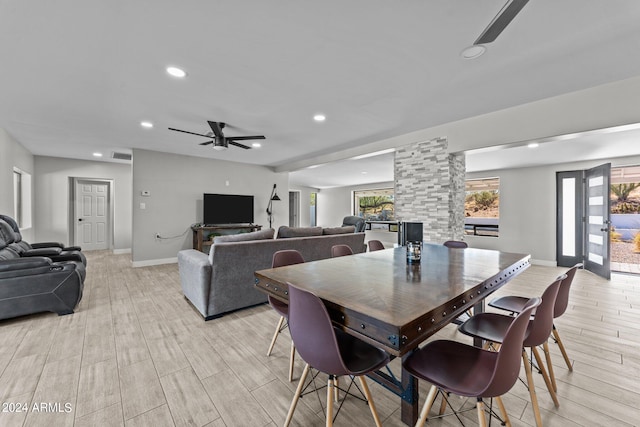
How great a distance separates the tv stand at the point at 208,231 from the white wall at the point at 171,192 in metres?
0.32

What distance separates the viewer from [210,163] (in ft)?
21.0

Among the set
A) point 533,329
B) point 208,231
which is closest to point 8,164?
point 208,231

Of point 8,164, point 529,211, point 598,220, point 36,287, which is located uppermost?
point 8,164

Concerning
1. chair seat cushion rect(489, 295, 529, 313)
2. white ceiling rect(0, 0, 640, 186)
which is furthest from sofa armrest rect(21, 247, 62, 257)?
chair seat cushion rect(489, 295, 529, 313)

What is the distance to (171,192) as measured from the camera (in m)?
5.85

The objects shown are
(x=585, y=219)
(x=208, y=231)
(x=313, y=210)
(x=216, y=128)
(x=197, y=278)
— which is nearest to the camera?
(x=197, y=278)

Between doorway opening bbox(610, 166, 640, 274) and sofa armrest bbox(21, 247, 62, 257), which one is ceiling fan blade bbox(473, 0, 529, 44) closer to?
sofa armrest bbox(21, 247, 62, 257)

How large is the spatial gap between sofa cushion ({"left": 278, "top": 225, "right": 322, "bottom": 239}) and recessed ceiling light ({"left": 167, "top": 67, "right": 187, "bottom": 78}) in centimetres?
201

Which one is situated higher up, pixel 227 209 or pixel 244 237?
pixel 227 209

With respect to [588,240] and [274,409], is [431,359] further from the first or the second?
[588,240]

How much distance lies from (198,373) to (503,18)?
289 centimetres

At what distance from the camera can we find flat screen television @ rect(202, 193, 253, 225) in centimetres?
623

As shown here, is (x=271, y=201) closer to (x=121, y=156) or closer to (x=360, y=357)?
(x=121, y=156)

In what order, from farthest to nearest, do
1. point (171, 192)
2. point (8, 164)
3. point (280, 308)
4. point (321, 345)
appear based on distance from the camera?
point (171, 192) → point (8, 164) → point (280, 308) → point (321, 345)
